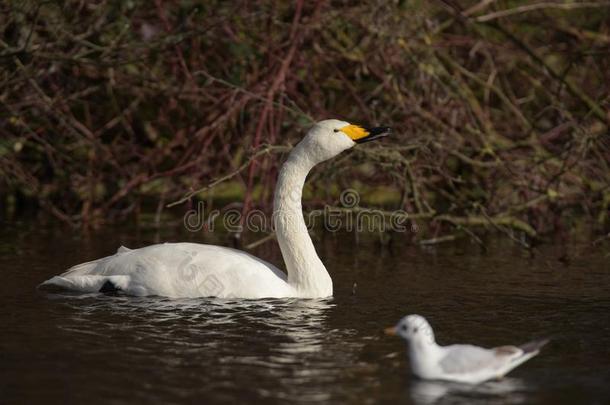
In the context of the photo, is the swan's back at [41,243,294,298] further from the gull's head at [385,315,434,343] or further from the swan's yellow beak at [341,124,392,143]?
the gull's head at [385,315,434,343]

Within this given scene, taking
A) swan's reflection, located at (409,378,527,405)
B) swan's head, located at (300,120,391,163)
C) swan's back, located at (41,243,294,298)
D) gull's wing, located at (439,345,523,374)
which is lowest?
swan's reflection, located at (409,378,527,405)

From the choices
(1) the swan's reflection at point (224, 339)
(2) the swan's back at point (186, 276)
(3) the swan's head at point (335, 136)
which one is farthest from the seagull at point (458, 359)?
(3) the swan's head at point (335, 136)

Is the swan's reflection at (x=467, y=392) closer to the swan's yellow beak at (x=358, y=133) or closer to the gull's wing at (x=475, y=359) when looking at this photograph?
the gull's wing at (x=475, y=359)

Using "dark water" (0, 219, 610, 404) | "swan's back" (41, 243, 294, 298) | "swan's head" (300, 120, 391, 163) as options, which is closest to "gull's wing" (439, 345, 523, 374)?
"dark water" (0, 219, 610, 404)

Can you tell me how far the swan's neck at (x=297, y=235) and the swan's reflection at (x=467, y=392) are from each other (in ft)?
9.13

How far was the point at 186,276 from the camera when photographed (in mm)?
8742

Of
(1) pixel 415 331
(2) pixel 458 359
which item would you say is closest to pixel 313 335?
(1) pixel 415 331

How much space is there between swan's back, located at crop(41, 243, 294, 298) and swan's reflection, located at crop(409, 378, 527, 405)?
2716 millimetres

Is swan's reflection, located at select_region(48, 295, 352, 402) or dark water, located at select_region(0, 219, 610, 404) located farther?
swan's reflection, located at select_region(48, 295, 352, 402)

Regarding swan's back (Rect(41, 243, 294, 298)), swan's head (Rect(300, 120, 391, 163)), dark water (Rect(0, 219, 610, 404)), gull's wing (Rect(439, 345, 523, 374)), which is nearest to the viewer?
dark water (Rect(0, 219, 610, 404))

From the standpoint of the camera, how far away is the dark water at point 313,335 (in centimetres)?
598

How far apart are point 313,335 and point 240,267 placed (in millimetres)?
1522

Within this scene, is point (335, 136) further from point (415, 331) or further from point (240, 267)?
point (415, 331)

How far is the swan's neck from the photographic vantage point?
895 cm
